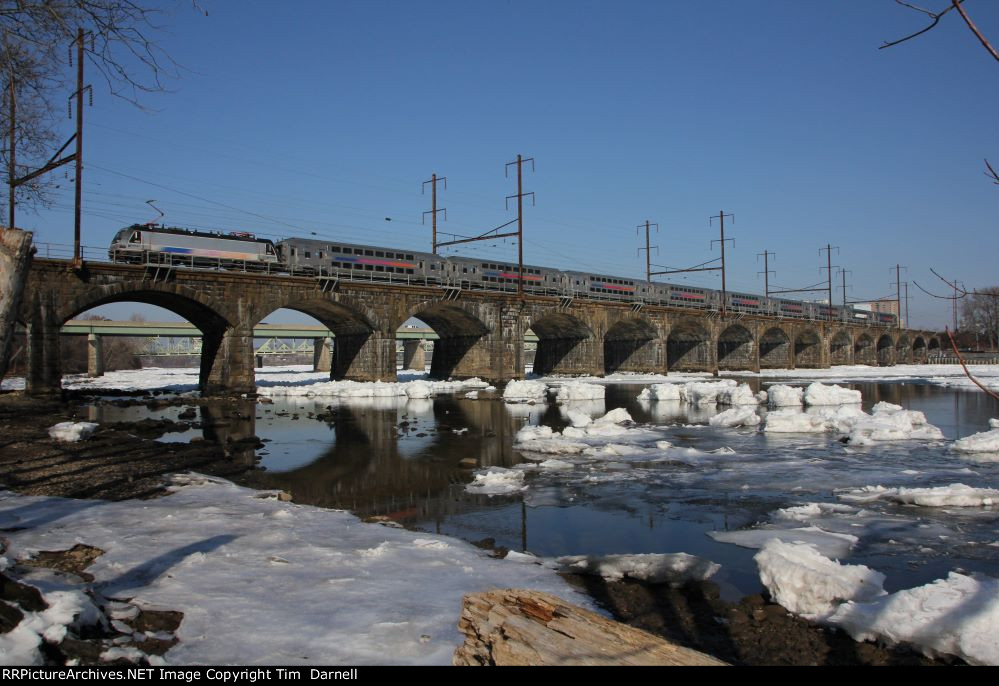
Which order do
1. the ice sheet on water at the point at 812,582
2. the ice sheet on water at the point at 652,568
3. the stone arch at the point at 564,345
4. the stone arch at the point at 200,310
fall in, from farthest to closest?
the stone arch at the point at 564,345 → the stone arch at the point at 200,310 → the ice sheet on water at the point at 652,568 → the ice sheet on water at the point at 812,582

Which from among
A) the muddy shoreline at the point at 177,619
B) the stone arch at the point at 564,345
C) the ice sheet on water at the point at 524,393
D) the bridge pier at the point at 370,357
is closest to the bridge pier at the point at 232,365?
the bridge pier at the point at 370,357

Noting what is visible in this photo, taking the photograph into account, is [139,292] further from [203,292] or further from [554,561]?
[554,561]

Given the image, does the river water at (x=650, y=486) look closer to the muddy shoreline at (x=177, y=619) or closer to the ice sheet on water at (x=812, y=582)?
the ice sheet on water at (x=812, y=582)

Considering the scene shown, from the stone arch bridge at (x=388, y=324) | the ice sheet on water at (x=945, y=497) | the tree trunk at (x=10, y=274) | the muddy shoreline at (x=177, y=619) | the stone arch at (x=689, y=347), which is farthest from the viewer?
the stone arch at (x=689, y=347)

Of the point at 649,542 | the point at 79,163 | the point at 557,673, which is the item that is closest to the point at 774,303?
the point at 79,163

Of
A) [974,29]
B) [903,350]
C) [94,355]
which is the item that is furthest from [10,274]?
[903,350]

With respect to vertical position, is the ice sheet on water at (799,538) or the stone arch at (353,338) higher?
the stone arch at (353,338)

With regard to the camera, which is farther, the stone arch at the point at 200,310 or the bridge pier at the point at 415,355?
the bridge pier at the point at 415,355

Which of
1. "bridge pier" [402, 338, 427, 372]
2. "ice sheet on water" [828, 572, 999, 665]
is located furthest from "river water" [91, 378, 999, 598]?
"bridge pier" [402, 338, 427, 372]

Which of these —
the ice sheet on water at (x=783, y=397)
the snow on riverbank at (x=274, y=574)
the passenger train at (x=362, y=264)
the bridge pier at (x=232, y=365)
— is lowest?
the snow on riverbank at (x=274, y=574)

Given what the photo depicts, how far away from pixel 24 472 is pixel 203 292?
21.9 meters

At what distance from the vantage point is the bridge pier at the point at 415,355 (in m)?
85.5

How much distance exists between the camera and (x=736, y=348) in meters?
74.3

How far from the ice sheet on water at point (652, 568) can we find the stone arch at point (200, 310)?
28244mm
